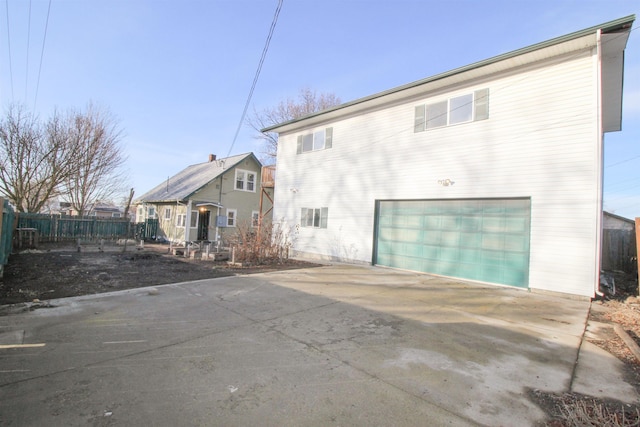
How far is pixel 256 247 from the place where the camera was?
11.7 metres

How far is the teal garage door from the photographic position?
8609 millimetres

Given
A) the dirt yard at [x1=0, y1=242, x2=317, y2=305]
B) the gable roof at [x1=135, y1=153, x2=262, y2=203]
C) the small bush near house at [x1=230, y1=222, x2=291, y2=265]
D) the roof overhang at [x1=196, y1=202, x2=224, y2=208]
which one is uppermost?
the gable roof at [x1=135, y1=153, x2=262, y2=203]

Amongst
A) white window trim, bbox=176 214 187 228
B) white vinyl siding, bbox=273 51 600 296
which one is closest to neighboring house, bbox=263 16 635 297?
white vinyl siding, bbox=273 51 600 296

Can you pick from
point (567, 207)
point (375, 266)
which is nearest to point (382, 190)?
point (375, 266)

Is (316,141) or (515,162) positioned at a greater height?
(316,141)

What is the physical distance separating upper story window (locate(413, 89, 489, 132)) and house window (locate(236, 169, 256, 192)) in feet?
49.8

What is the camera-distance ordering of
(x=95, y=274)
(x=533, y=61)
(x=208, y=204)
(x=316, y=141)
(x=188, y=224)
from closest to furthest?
(x=533, y=61), (x=95, y=274), (x=316, y=141), (x=188, y=224), (x=208, y=204)

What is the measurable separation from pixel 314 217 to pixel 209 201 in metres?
9.95

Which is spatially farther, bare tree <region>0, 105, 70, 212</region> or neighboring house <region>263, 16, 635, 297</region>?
bare tree <region>0, 105, 70, 212</region>

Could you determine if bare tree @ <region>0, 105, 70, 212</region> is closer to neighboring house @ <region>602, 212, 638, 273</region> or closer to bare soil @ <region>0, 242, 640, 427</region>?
bare soil @ <region>0, 242, 640, 427</region>

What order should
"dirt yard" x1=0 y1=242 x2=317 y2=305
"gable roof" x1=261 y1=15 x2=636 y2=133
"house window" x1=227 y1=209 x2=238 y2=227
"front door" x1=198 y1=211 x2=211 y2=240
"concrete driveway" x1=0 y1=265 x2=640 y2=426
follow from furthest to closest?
"house window" x1=227 y1=209 x2=238 y2=227 → "front door" x1=198 y1=211 x2=211 y2=240 → "gable roof" x1=261 y1=15 x2=636 y2=133 → "dirt yard" x1=0 y1=242 x2=317 y2=305 → "concrete driveway" x1=0 y1=265 x2=640 y2=426

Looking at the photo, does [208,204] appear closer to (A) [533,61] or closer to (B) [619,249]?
(A) [533,61]

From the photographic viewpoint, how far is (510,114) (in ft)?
29.3

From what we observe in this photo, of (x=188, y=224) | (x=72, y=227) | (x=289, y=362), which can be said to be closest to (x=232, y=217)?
(x=188, y=224)
